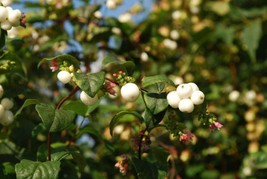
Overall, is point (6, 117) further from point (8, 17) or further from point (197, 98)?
point (197, 98)

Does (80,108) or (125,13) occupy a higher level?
(80,108)

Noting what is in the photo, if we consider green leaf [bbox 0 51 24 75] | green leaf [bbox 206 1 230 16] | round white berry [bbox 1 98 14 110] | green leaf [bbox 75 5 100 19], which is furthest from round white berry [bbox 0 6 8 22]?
green leaf [bbox 206 1 230 16]

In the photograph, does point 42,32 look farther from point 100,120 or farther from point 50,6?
point 100,120

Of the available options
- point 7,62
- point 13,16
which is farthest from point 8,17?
point 7,62

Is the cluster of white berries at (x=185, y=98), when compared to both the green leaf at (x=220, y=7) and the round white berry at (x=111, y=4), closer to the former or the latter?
the round white berry at (x=111, y=4)

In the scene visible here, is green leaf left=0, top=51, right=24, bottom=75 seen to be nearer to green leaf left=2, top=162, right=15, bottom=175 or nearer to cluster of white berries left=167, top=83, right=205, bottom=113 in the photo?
green leaf left=2, top=162, right=15, bottom=175

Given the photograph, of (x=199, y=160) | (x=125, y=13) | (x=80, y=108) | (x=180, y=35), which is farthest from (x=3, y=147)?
(x=180, y=35)

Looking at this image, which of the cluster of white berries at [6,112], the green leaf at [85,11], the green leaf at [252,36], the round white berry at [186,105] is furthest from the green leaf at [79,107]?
the green leaf at [252,36]
